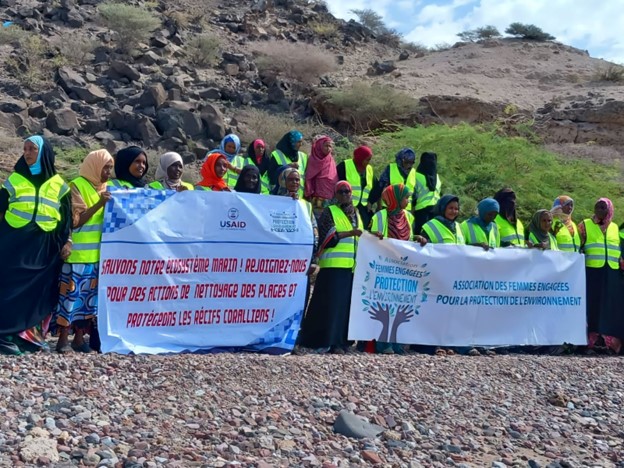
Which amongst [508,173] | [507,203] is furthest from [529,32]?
[507,203]

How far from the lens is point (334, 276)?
26.3ft

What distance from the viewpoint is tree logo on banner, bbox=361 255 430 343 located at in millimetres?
8164

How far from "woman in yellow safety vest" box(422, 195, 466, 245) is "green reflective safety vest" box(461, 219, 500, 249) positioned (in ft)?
0.57

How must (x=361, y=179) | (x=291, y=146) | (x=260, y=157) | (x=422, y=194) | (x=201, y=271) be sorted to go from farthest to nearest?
(x=260, y=157), (x=422, y=194), (x=291, y=146), (x=361, y=179), (x=201, y=271)

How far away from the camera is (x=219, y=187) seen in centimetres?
796

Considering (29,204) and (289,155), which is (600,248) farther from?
(29,204)

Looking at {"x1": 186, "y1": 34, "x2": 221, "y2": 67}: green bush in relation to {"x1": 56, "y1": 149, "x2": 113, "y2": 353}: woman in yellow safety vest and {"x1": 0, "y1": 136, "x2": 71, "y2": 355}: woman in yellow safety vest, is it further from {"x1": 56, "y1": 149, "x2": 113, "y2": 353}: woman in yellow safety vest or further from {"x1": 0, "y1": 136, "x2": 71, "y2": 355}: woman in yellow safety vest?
{"x1": 0, "y1": 136, "x2": 71, "y2": 355}: woman in yellow safety vest

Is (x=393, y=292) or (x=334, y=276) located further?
(x=393, y=292)

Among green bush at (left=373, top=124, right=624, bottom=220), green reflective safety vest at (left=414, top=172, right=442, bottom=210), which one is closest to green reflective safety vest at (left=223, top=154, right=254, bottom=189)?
green reflective safety vest at (left=414, top=172, right=442, bottom=210)

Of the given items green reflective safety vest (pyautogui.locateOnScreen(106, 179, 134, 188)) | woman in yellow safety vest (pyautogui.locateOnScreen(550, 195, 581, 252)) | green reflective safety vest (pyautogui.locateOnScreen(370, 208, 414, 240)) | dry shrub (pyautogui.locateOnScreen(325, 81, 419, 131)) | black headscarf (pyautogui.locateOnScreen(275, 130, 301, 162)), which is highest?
dry shrub (pyautogui.locateOnScreen(325, 81, 419, 131))

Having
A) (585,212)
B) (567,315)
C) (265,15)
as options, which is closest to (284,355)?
(567,315)

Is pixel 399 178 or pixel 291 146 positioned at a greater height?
pixel 291 146

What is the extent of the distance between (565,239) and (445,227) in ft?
5.74

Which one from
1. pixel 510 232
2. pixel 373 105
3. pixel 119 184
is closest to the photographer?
pixel 119 184
